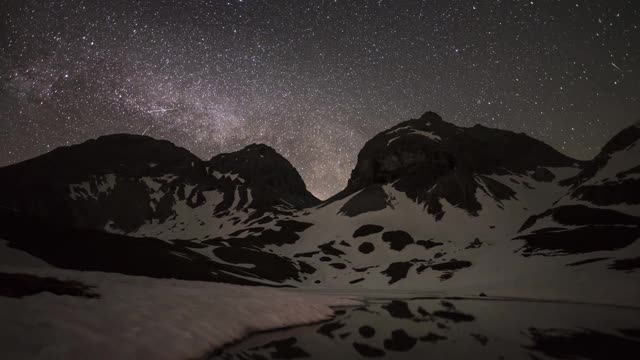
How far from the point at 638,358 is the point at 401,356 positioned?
269 inches

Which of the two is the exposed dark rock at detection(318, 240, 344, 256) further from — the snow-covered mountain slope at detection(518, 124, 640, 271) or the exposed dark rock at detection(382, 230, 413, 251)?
the snow-covered mountain slope at detection(518, 124, 640, 271)

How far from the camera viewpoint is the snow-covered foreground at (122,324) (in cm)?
868

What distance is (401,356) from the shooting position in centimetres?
1040

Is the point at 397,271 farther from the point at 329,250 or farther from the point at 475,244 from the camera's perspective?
the point at 475,244

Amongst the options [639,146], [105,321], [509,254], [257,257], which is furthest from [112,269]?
[639,146]

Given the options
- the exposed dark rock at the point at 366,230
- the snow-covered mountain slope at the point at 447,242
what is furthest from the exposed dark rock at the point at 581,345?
the exposed dark rock at the point at 366,230

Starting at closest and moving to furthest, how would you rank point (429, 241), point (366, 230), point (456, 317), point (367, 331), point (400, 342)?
point (400, 342), point (367, 331), point (456, 317), point (429, 241), point (366, 230)

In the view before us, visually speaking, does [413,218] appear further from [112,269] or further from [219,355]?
[219,355]

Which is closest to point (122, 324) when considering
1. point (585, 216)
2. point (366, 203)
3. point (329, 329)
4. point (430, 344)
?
point (329, 329)

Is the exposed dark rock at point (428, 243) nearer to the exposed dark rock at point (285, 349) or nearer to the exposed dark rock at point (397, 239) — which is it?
the exposed dark rock at point (397, 239)

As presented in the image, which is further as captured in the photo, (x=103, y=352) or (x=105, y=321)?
(x=105, y=321)

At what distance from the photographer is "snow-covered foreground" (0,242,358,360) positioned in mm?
8680

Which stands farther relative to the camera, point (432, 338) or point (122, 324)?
point (432, 338)

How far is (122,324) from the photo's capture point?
1108cm
